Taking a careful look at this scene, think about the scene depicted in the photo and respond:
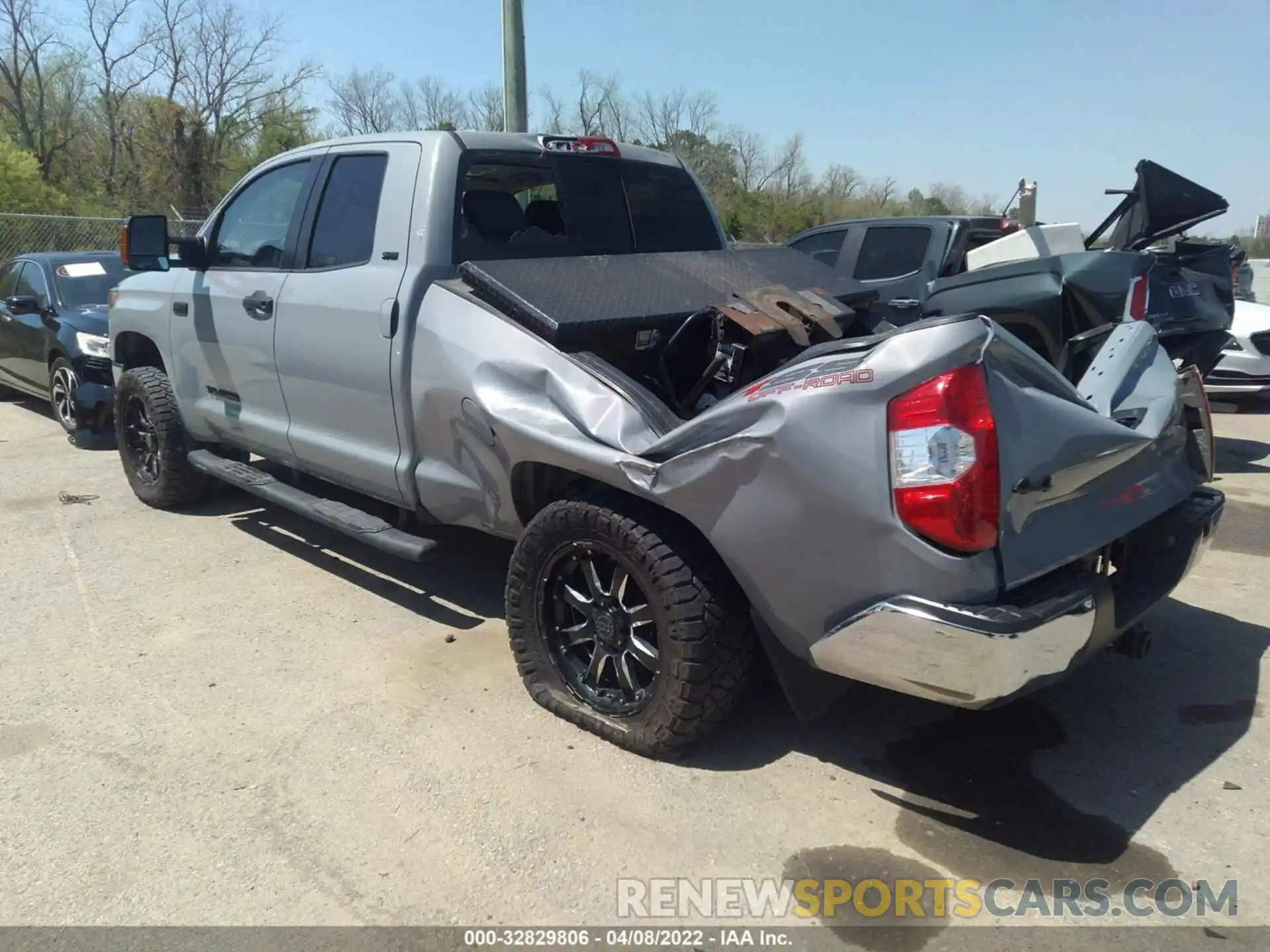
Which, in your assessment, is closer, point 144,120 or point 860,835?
point 860,835

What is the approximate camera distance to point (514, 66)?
916 centimetres

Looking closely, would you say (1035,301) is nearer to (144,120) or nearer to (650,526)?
(650,526)

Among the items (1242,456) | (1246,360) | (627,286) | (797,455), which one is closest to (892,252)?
(1242,456)

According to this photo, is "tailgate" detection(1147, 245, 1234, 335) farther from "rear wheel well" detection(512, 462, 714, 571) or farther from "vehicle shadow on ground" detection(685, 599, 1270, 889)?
"rear wheel well" detection(512, 462, 714, 571)

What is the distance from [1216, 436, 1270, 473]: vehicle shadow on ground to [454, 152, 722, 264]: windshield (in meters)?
4.63

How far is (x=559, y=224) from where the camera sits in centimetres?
452

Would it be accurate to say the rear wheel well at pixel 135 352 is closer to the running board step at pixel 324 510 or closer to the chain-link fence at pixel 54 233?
the running board step at pixel 324 510

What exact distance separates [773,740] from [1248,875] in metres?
1.42

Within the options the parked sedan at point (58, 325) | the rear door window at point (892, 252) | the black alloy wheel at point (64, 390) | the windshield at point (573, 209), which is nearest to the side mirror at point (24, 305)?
the parked sedan at point (58, 325)

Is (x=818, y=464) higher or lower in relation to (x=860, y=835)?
higher

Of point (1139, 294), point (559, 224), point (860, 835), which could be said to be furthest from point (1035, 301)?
point (860, 835)

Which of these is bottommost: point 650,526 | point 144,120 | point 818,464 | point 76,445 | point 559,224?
point 76,445

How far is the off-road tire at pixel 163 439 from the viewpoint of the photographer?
229 inches

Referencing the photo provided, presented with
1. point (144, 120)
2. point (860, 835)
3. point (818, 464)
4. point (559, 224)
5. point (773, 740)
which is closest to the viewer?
point (818, 464)
